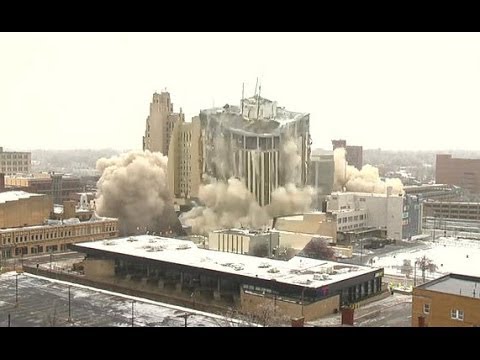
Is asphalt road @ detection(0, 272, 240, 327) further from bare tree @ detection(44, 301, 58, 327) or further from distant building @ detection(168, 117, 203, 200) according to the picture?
distant building @ detection(168, 117, 203, 200)

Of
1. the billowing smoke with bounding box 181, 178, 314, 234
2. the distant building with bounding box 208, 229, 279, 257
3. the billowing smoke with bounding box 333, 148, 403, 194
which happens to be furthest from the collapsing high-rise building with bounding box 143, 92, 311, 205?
the distant building with bounding box 208, 229, 279, 257

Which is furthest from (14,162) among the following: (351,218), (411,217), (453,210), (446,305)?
(446,305)

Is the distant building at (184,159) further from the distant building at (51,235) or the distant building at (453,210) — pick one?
the distant building at (453,210)

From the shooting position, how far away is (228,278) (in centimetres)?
1289

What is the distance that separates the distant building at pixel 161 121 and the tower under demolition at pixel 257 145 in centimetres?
531

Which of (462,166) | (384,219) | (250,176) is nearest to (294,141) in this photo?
(250,176)

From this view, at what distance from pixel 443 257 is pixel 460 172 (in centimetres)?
2279

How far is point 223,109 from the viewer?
989 inches

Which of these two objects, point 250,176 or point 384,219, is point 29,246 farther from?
point 384,219

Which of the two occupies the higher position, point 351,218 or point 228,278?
point 351,218

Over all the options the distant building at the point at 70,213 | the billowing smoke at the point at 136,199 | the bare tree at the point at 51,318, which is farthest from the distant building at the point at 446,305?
the billowing smoke at the point at 136,199

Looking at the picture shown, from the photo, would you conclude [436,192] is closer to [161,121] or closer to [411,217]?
[411,217]

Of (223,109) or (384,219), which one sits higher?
(223,109)
